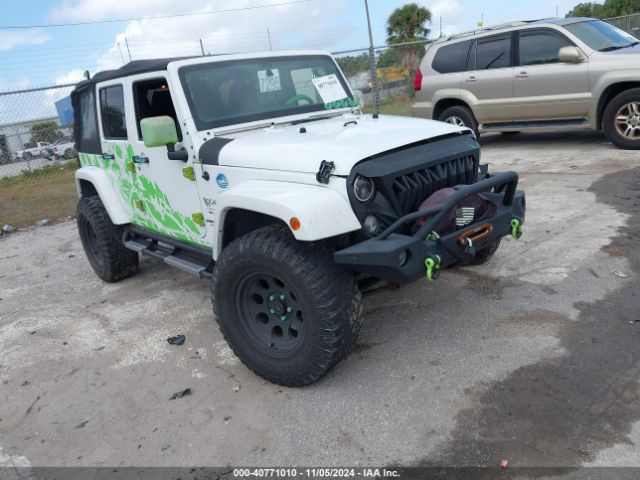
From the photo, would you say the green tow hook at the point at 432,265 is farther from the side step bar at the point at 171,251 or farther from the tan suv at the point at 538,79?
the tan suv at the point at 538,79

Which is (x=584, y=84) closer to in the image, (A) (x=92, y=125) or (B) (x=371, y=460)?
(A) (x=92, y=125)

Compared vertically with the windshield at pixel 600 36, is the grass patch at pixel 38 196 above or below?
below

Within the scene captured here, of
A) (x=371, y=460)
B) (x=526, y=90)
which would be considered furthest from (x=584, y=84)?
(x=371, y=460)

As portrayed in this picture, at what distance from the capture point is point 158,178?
417 cm

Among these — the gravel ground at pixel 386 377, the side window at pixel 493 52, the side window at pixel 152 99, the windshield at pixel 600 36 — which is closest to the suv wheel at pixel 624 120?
the windshield at pixel 600 36

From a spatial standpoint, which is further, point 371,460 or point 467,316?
point 467,316

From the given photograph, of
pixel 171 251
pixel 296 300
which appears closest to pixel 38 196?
pixel 171 251

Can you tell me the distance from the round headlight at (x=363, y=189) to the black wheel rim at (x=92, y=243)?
3.47m

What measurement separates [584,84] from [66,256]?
7.24m

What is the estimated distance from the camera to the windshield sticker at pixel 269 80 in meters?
4.06

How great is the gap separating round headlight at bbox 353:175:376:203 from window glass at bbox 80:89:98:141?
3198 millimetres

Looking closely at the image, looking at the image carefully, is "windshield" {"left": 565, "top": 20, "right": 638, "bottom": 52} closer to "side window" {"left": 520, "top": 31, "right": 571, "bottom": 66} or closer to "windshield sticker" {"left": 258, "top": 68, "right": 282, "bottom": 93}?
"side window" {"left": 520, "top": 31, "right": 571, "bottom": 66}

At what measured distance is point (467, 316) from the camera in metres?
3.81

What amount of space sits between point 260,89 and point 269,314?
174 centimetres
